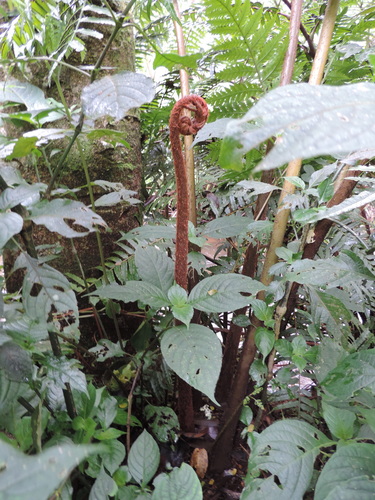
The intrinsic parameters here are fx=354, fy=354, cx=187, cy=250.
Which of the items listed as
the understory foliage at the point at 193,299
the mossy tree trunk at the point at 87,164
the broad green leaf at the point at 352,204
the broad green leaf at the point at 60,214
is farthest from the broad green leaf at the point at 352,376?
the mossy tree trunk at the point at 87,164

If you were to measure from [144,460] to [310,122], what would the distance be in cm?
69

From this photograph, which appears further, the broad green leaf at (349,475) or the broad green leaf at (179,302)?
the broad green leaf at (179,302)

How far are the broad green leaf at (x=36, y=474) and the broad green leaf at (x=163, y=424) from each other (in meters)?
0.70

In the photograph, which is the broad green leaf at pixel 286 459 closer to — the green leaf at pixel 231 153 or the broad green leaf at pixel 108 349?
the broad green leaf at pixel 108 349

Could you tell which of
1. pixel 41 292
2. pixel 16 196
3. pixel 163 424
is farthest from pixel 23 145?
pixel 163 424

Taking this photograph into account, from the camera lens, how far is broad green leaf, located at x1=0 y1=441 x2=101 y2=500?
0.58ft

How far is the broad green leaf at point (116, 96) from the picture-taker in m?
0.42

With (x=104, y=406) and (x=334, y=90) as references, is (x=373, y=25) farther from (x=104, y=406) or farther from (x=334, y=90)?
(x=104, y=406)

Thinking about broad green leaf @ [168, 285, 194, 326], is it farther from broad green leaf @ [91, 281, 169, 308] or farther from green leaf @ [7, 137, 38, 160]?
green leaf @ [7, 137, 38, 160]

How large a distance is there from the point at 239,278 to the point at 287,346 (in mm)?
172

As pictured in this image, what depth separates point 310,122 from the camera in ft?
0.76

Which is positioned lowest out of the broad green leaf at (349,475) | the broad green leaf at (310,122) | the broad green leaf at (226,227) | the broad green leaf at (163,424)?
the broad green leaf at (163,424)

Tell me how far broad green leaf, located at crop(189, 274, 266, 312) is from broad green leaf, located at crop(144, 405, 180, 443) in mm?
330

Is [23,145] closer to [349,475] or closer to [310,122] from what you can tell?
[310,122]
